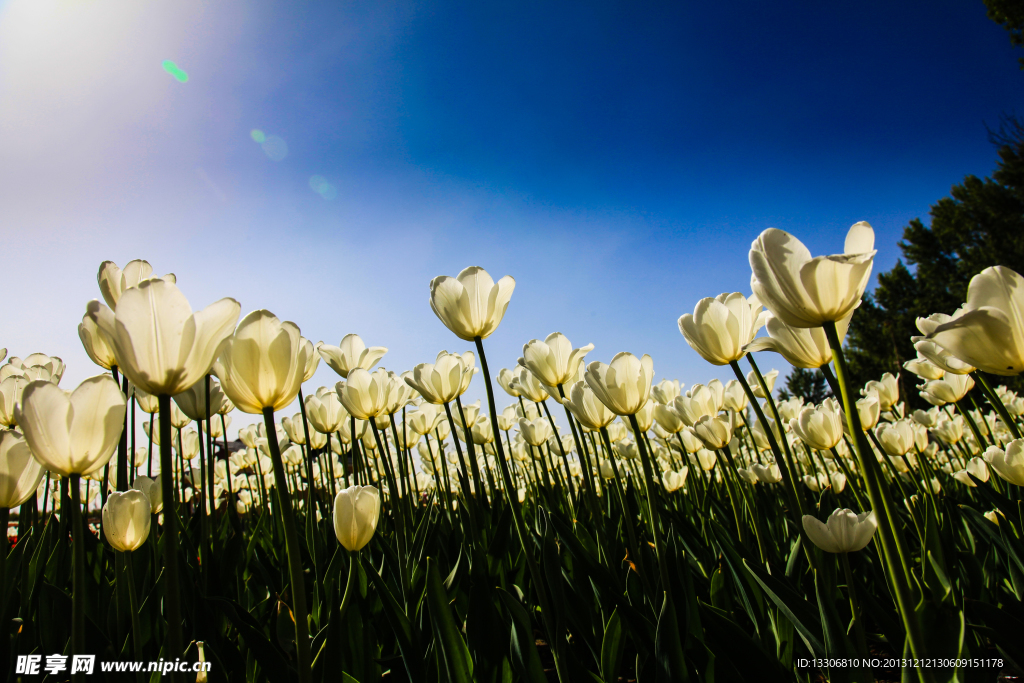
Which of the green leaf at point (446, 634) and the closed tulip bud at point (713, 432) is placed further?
the closed tulip bud at point (713, 432)

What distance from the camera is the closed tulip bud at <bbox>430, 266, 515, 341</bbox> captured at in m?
1.64

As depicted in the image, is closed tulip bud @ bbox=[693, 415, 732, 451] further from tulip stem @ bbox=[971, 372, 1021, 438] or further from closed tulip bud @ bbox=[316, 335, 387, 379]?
closed tulip bud @ bbox=[316, 335, 387, 379]

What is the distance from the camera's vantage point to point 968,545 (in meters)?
2.34

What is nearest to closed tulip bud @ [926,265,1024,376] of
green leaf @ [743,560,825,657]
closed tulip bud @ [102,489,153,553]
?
green leaf @ [743,560,825,657]

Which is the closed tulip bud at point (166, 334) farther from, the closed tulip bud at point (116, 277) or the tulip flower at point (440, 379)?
the tulip flower at point (440, 379)

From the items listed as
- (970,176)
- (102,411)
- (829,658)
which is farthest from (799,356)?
(970,176)

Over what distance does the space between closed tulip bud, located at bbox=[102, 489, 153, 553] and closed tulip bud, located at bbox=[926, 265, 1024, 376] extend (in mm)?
1989

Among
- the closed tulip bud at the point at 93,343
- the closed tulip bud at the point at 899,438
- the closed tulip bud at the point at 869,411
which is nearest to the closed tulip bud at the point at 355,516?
the closed tulip bud at the point at 93,343

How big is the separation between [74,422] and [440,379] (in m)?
1.28

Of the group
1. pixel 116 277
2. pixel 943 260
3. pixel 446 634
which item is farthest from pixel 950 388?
pixel 943 260

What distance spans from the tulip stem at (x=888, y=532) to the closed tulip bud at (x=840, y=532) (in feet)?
0.90

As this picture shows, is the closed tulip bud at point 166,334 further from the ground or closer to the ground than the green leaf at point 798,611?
further from the ground

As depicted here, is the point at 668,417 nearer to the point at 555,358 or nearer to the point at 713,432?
the point at 713,432

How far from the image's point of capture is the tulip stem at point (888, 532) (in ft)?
2.79
